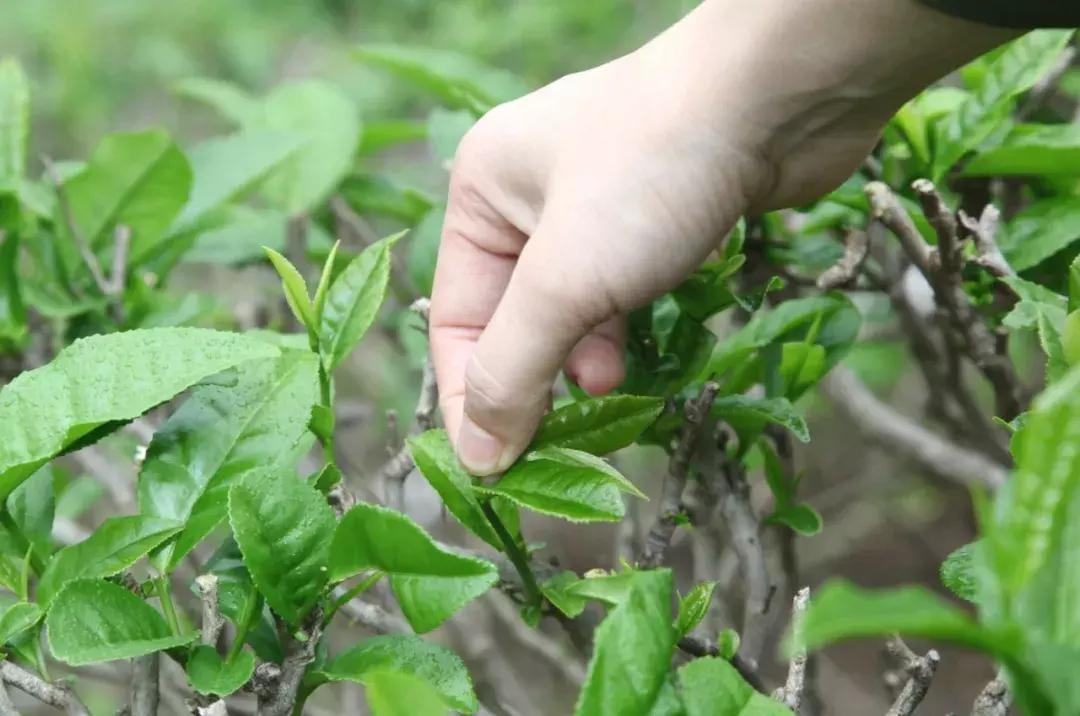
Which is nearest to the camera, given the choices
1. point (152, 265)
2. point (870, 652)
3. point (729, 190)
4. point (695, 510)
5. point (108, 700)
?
point (729, 190)

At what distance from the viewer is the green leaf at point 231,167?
126cm

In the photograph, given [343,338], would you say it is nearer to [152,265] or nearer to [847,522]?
[152,265]

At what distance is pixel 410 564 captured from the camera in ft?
2.30

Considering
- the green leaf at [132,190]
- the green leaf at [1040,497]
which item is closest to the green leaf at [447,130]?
the green leaf at [132,190]

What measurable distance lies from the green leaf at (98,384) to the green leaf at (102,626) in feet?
0.33

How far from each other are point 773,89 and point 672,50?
0.25 feet

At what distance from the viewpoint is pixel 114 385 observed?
75 centimetres

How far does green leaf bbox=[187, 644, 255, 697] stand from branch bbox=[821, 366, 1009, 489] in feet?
3.32

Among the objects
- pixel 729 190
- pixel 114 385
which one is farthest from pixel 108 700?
pixel 729 190

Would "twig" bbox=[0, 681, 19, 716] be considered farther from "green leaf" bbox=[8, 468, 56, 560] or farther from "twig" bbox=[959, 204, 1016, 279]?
"twig" bbox=[959, 204, 1016, 279]

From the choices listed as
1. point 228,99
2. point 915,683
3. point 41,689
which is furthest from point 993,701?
point 228,99

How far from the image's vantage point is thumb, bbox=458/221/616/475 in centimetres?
80

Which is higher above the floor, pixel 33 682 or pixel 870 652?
pixel 33 682

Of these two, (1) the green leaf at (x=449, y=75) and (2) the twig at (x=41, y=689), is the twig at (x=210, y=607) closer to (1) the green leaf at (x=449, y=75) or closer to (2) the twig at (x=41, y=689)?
(2) the twig at (x=41, y=689)
